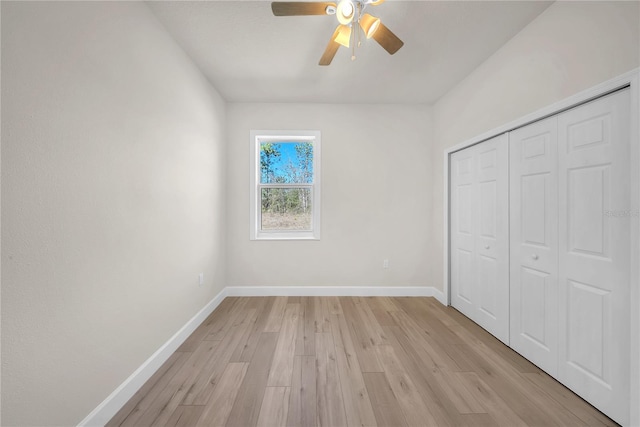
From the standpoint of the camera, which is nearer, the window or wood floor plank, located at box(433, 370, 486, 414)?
wood floor plank, located at box(433, 370, 486, 414)

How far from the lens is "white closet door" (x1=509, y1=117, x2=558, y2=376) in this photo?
1.82 meters

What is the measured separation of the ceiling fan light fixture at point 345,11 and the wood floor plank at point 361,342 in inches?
98.0

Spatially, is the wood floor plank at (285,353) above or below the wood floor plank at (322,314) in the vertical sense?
below

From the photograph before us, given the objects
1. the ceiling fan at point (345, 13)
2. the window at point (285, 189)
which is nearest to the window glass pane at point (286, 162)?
the window at point (285, 189)

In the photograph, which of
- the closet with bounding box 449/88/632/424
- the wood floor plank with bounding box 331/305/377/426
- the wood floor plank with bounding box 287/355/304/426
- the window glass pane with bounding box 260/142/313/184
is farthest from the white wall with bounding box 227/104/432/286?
the wood floor plank with bounding box 287/355/304/426

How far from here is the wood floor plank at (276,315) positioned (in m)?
2.55

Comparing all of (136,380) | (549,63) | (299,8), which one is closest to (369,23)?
(299,8)

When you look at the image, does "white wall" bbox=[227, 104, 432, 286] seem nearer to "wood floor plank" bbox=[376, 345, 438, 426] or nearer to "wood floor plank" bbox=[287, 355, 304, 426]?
"wood floor plank" bbox=[376, 345, 438, 426]

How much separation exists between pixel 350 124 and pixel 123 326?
3224mm

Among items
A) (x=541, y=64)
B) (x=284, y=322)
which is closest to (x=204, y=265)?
(x=284, y=322)

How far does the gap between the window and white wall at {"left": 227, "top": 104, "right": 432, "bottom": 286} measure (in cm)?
16

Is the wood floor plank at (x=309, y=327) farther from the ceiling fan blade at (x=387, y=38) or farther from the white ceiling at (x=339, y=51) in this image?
the white ceiling at (x=339, y=51)

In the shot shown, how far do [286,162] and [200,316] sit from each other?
87.7 inches

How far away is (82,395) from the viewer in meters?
1.29
